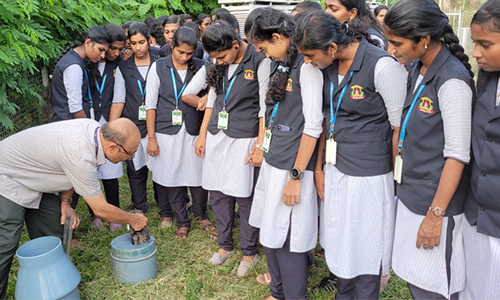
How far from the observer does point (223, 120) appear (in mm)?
3086

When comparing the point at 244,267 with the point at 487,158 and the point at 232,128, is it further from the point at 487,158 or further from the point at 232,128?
the point at 487,158

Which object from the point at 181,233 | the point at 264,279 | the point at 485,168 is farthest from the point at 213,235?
the point at 485,168

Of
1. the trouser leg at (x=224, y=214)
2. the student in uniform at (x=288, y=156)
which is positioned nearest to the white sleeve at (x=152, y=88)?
the trouser leg at (x=224, y=214)

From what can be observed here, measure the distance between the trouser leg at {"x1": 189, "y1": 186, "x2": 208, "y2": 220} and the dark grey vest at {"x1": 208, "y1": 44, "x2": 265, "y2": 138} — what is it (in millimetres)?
997

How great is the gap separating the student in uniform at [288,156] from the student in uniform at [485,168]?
0.81 metres

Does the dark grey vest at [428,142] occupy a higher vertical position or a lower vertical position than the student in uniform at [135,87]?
higher

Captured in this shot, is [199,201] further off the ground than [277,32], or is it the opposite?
[277,32]

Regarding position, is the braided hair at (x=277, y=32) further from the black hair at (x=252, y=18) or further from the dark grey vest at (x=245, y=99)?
the dark grey vest at (x=245, y=99)

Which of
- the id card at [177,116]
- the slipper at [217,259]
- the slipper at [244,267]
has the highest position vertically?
the id card at [177,116]

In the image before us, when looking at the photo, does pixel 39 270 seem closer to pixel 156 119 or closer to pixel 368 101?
pixel 156 119

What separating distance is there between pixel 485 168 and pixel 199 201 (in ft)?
9.04

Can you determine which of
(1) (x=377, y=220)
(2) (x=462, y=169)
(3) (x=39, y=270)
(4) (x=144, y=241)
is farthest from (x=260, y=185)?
(3) (x=39, y=270)

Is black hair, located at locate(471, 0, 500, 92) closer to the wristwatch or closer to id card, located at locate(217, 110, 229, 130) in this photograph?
the wristwatch

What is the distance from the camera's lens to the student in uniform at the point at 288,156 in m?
2.34
